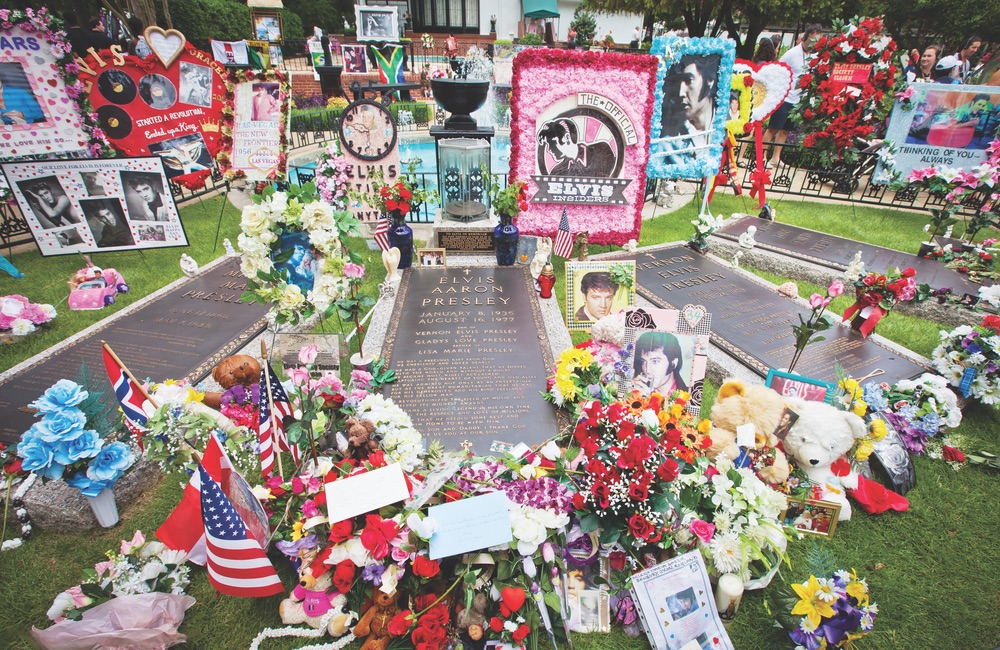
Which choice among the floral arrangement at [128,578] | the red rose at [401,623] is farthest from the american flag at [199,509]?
the red rose at [401,623]

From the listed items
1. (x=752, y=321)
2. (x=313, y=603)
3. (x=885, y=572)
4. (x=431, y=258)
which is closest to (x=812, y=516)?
(x=885, y=572)

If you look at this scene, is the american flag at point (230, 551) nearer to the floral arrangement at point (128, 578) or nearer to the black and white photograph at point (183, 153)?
the floral arrangement at point (128, 578)

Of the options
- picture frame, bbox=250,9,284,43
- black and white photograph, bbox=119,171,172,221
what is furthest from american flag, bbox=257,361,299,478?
picture frame, bbox=250,9,284,43

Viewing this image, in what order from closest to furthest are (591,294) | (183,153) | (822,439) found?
(822,439)
(591,294)
(183,153)

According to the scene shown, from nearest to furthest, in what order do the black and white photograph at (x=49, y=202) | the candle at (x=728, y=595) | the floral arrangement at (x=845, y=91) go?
1. the candle at (x=728, y=595)
2. the black and white photograph at (x=49, y=202)
3. the floral arrangement at (x=845, y=91)

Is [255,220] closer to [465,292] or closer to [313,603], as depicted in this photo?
[465,292]

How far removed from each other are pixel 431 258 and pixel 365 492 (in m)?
4.14

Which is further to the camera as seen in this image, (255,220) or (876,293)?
(876,293)

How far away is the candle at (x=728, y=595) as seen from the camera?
288 cm

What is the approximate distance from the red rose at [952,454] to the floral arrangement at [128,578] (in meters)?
6.11

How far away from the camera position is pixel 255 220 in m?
3.95

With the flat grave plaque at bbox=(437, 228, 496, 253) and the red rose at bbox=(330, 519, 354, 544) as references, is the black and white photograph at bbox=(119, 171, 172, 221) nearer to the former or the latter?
the flat grave plaque at bbox=(437, 228, 496, 253)

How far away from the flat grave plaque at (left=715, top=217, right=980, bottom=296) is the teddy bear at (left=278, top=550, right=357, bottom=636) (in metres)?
7.34

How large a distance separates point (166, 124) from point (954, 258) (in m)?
12.2
